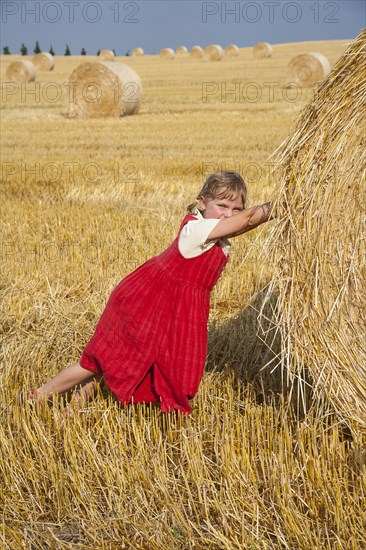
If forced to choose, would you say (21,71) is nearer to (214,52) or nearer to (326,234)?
(214,52)

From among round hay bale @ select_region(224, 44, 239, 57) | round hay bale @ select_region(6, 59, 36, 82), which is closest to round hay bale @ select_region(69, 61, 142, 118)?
round hay bale @ select_region(6, 59, 36, 82)

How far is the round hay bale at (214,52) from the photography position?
38.6 metres

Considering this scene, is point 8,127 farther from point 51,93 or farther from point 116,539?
point 116,539

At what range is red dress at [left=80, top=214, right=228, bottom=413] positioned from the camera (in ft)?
10.0

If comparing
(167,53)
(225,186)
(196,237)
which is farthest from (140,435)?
(167,53)

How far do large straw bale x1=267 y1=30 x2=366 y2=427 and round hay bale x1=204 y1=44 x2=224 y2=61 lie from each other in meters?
37.3

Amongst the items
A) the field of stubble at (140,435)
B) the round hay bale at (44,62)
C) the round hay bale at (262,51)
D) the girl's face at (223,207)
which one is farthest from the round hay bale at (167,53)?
the girl's face at (223,207)

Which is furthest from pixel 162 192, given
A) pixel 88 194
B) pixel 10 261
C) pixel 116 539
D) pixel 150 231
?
pixel 116 539

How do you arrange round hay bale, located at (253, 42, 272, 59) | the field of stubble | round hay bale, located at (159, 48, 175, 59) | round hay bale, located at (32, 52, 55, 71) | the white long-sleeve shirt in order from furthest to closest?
round hay bale, located at (159, 48, 175, 59) < round hay bale, located at (253, 42, 272, 59) < round hay bale, located at (32, 52, 55, 71) < the white long-sleeve shirt < the field of stubble

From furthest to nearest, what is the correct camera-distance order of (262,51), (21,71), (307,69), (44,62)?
1. (262,51)
2. (44,62)
3. (21,71)
4. (307,69)

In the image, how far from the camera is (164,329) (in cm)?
308

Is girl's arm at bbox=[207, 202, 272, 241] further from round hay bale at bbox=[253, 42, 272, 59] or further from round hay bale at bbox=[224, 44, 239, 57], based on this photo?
round hay bale at bbox=[224, 44, 239, 57]

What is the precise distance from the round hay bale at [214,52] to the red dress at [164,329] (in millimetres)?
37253

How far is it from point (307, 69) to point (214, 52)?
16781mm
